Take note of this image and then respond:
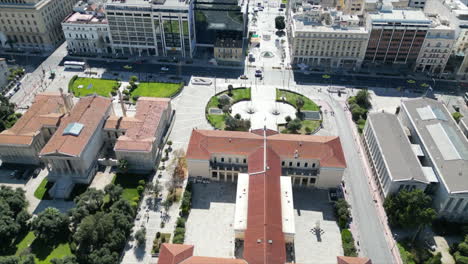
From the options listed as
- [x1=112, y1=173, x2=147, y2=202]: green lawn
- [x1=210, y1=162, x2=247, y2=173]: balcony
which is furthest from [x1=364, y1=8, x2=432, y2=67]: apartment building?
[x1=112, y1=173, x2=147, y2=202]: green lawn

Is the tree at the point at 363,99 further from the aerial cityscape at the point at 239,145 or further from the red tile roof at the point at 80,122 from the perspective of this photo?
the red tile roof at the point at 80,122

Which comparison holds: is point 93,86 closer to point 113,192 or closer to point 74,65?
point 74,65

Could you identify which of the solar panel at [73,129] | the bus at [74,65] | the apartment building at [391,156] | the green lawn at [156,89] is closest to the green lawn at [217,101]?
the green lawn at [156,89]

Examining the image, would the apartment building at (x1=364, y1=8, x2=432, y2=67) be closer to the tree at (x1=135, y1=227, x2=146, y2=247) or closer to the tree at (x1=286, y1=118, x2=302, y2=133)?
the tree at (x1=286, y1=118, x2=302, y2=133)

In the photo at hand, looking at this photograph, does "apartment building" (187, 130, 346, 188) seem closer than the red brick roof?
No

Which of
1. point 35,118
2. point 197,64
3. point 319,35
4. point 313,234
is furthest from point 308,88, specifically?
point 35,118
